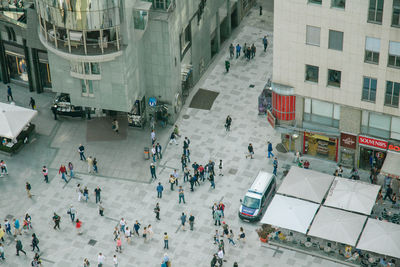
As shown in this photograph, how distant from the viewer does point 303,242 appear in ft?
236

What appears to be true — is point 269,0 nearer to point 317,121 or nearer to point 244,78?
point 244,78

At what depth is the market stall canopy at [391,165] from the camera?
74250 millimetres

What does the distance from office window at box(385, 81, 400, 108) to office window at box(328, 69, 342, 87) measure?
4.38 meters

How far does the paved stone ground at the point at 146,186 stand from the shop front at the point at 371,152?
332 centimetres

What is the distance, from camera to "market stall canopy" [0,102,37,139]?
82.8 meters

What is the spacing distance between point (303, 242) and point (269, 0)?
150 ft

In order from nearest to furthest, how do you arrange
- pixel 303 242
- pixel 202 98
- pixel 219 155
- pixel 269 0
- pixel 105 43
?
pixel 303 242, pixel 105 43, pixel 219 155, pixel 202 98, pixel 269 0

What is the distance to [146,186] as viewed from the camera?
262ft

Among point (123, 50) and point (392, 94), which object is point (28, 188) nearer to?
point (123, 50)

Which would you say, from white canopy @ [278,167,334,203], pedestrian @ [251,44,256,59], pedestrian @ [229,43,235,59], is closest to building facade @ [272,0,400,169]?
white canopy @ [278,167,334,203]

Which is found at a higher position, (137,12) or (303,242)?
(137,12)

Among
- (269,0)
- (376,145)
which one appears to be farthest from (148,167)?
(269,0)

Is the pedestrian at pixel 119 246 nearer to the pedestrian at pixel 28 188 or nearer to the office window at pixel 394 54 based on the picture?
the pedestrian at pixel 28 188

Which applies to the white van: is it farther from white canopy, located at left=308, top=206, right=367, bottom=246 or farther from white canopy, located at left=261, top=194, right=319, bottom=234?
white canopy, located at left=308, top=206, right=367, bottom=246
